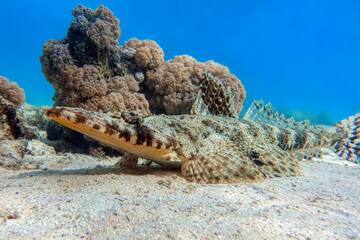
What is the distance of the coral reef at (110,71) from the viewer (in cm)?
614

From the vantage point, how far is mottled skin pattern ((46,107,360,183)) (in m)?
2.69

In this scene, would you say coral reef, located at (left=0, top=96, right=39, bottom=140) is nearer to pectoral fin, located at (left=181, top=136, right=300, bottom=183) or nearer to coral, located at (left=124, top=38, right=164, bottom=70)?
coral, located at (left=124, top=38, right=164, bottom=70)

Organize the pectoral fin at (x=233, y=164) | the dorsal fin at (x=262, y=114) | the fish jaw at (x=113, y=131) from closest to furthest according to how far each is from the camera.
A: 1. the fish jaw at (x=113, y=131)
2. the pectoral fin at (x=233, y=164)
3. the dorsal fin at (x=262, y=114)

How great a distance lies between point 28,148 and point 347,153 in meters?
8.81

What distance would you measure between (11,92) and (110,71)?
401 centimetres

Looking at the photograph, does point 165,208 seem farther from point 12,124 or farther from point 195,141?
point 12,124

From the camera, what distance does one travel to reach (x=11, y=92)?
757 cm

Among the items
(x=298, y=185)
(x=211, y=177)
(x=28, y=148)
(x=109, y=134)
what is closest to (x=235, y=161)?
(x=211, y=177)

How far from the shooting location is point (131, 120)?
3.04 meters

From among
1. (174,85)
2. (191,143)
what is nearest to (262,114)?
(174,85)

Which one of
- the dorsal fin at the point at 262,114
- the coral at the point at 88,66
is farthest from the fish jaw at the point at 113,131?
the dorsal fin at the point at 262,114

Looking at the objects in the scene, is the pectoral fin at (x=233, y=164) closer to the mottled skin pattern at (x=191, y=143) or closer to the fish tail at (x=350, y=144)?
the mottled skin pattern at (x=191, y=143)

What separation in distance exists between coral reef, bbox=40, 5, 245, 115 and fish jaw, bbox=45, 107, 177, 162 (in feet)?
11.3

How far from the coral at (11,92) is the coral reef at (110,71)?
2160 mm
